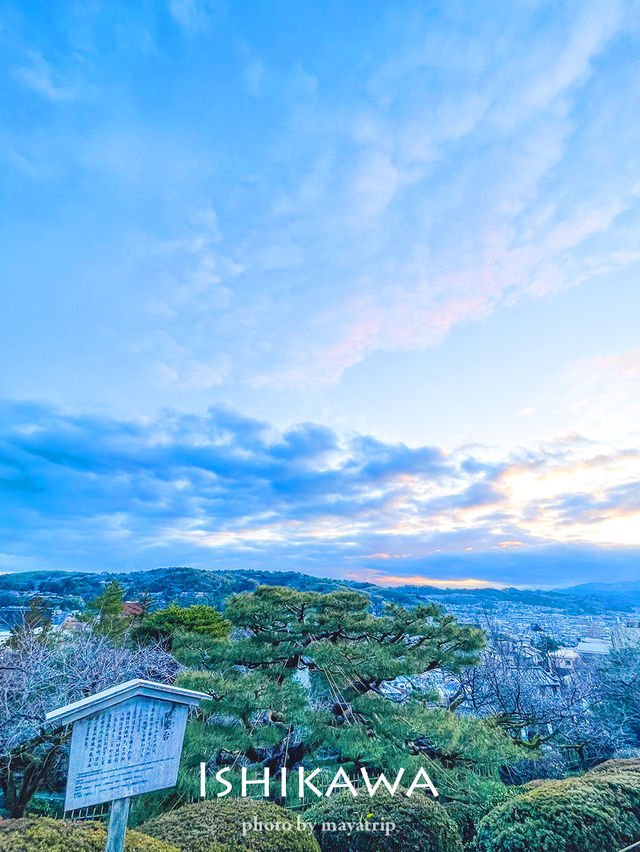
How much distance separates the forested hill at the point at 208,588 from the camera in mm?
60469

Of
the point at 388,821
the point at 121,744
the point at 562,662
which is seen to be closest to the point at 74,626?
the point at 388,821

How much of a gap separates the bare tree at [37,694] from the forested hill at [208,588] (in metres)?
44.9

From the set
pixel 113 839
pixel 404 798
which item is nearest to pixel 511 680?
pixel 404 798

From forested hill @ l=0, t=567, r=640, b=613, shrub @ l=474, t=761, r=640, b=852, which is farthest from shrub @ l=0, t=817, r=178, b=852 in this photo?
forested hill @ l=0, t=567, r=640, b=613

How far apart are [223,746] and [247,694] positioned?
3.36 feet

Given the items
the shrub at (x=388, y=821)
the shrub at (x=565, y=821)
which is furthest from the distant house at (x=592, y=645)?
the shrub at (x=388, y=821)

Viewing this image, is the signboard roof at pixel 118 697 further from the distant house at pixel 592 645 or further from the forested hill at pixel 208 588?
the forested hill at pixel 208 588

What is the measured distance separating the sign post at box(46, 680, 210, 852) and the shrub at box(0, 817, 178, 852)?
1.82 ft

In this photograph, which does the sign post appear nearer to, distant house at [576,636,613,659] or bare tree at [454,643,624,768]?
bare tree at [454,643,624,768]

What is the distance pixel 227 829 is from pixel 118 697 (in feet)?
7.19

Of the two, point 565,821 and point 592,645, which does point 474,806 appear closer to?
point 565,821

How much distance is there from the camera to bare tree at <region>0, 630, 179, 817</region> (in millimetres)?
7617

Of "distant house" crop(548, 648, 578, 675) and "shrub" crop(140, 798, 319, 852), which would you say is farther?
"distant house" crop(548, 648, 578, 675)

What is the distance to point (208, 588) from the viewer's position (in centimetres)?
6462
